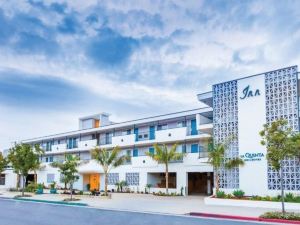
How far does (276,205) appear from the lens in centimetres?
2320

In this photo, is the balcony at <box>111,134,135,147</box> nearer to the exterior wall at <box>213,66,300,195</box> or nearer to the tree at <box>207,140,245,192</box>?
the exterior wall at <box>213,66,300,195</box>

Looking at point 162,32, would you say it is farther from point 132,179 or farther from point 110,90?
point 132,179

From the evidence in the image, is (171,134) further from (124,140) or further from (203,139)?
(124,140)

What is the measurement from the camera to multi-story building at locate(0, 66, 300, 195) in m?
26.4

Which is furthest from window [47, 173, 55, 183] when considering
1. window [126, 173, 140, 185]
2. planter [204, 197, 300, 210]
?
planter [204, 197, 300, 210]

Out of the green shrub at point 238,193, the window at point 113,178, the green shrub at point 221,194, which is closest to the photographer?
the green shrub at point 238,193

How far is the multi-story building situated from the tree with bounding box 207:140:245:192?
394 millimetres

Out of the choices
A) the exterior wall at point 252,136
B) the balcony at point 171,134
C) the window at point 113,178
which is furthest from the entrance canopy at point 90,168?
the exterior wall at point 252,136

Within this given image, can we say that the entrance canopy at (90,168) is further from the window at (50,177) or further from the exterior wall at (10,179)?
the exterior wall at (10,179)

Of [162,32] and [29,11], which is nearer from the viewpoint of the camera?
[29,11]

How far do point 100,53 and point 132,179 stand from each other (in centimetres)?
2045

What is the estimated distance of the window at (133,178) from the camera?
135ft

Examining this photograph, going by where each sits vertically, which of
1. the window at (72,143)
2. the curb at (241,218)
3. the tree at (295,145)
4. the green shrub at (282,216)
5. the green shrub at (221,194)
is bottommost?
the curb at (241,218)

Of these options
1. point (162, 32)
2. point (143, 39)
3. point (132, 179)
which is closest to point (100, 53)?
point (143, 39)
